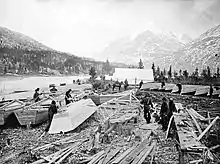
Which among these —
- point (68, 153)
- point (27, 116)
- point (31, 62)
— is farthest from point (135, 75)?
point (31, 62)

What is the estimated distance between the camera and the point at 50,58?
238 ft

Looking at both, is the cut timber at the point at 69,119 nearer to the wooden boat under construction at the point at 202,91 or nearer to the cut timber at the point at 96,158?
the cut timber at the point at 96,158

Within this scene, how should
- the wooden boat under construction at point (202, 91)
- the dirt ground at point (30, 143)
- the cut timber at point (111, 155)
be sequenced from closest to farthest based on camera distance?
the cut timber at point (111, 155) → the dirt ground at point (30, 143) → the wooden boat under construction at point (202, 91)

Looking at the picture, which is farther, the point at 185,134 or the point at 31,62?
the point at 31,62

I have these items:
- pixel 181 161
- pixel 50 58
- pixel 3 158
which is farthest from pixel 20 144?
pixel 50 58

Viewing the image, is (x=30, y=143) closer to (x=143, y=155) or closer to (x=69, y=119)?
(x=69, y=119)

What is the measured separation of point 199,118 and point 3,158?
7.03 meters

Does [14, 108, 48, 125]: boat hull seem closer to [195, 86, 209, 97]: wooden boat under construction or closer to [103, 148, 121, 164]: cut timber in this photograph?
[103, 148, 121, 164]: cut timber

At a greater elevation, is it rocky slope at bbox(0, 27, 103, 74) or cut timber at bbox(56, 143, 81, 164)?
rocky slope at bbox(0, 27, 103, 74)

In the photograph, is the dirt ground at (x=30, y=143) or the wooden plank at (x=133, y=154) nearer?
the wooden plank at (x=133, y=154)

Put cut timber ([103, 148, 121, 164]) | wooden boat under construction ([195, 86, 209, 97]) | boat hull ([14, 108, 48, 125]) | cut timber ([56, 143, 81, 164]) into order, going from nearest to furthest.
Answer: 1. cut timber ([103, 148, 121, 164])
2. cut timber ([56, 143, 81, 164])
3. boat hull ([14, 108, 48, 125])
4. wooden boat under construction ([195, 86, 209, 97])

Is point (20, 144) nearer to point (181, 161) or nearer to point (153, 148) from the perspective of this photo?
point (153, 148)

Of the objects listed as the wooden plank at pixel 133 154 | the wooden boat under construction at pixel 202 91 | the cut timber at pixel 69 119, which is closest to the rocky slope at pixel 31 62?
the wooden boat under construction at pixel 202 91

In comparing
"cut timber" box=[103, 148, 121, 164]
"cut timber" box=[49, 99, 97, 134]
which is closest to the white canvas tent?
"cut timber" box=[49, 99, 97, 134]
